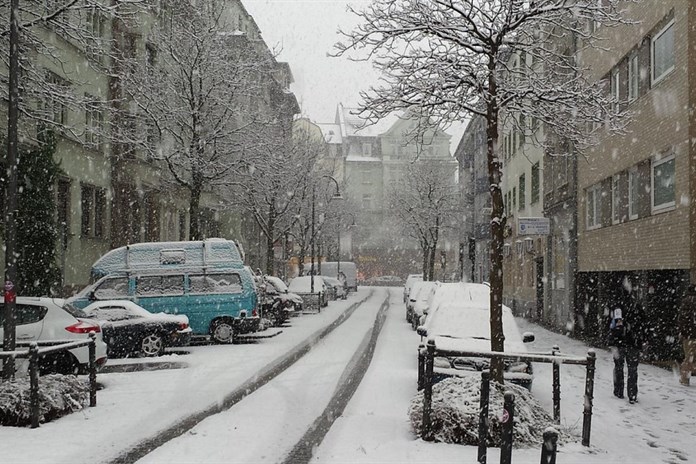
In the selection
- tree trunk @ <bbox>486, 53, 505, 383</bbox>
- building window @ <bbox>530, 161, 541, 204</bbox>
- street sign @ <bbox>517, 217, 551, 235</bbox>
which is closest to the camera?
tree trunk @ <bbox>486, 53, 505, 383</bbox>

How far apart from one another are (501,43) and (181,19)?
21.8 metres

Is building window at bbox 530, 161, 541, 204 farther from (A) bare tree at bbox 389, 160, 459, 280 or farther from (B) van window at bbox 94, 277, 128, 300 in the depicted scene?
(B) van window at bbox 94, 277, 128, 300

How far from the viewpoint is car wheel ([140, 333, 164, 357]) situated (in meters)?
17.5

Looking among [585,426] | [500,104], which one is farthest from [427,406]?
[500,104]

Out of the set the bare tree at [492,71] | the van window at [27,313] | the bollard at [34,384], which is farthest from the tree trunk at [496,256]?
the van window at [27,313]

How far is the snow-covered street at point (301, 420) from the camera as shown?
26.8 ft

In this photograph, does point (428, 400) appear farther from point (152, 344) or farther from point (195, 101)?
point (195, 101)

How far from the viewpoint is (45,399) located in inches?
382

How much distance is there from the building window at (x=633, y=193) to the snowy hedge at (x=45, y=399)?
1459cm

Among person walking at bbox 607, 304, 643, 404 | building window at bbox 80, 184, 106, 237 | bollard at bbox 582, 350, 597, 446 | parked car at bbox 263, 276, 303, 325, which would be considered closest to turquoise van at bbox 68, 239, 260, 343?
parked car at bbox 263, 276, 303, 325

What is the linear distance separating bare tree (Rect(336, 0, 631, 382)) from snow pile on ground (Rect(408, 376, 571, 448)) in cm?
48

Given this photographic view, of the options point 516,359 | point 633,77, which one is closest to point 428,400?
point 516,359

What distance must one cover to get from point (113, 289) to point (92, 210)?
32.1 feet

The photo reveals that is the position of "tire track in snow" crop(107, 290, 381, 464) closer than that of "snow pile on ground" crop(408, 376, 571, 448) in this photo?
Yes
